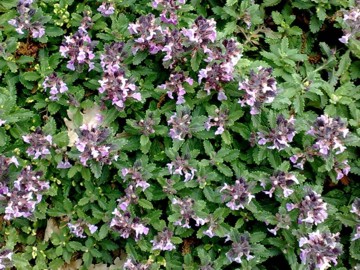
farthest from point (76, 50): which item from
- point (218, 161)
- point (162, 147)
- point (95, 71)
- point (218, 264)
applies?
point (218, 264)

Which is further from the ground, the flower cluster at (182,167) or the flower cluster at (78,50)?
the flower cluster at (78,50)

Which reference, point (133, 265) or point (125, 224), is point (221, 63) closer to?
point (125, 224)

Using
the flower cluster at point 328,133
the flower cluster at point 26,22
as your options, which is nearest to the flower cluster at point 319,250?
the flower cluster at point 328,133

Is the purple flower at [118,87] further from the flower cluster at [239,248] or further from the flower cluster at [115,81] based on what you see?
the flower cluster at [239,248]

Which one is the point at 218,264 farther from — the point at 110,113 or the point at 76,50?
the point at 76,50

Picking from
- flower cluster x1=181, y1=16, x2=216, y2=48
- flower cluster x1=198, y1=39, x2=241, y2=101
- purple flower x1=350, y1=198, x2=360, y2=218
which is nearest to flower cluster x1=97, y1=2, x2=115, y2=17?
flower cluster x1=181, y1=16, x2=216, y2=48

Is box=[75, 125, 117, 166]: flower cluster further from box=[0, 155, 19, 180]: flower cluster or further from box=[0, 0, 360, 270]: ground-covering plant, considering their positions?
box=[0, 155, 19, 180]: flower cluster
